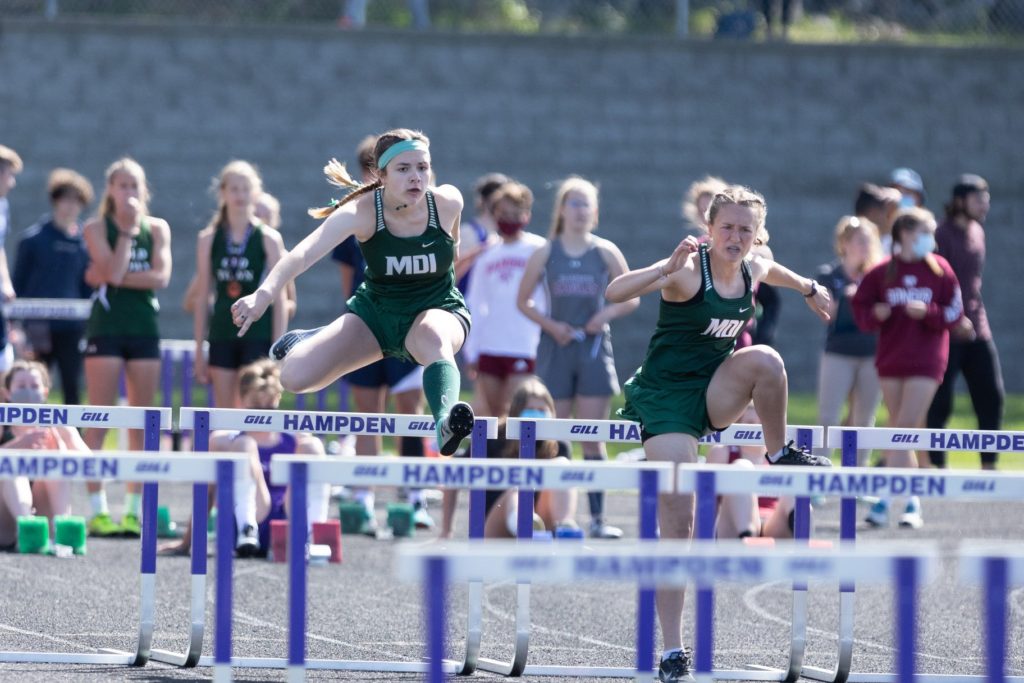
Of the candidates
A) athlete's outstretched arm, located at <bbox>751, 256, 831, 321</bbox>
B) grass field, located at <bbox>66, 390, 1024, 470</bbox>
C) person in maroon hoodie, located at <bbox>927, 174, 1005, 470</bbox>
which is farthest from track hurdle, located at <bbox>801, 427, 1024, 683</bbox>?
grass field, located at <bbox>66, 390, 1024, 470</bbox>

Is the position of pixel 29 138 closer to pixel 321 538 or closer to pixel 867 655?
pixel 321 538

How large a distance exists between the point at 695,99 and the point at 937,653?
12.5 m

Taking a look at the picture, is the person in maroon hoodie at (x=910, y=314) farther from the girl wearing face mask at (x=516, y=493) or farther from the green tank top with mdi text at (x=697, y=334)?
the green tank top with mdi text at (x=697, y=334)

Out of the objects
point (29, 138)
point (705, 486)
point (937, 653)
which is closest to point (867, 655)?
point (937, 653)

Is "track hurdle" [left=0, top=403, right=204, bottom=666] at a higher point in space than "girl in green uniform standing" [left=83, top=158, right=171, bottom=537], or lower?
lower

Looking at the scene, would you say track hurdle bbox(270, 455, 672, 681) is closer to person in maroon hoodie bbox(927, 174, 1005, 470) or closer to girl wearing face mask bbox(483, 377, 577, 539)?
girl wearing face mask bbox(483, 377, 577, 539)

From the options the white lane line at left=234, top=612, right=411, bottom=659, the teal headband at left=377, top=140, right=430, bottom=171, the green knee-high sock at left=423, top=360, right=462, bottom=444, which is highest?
the teal headband at left=377, top=140, right=430, bottom=171

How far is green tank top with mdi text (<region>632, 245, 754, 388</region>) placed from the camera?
6625 millimetres

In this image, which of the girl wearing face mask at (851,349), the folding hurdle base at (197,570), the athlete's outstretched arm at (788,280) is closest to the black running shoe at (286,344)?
the folding hurdle base at (197,570)

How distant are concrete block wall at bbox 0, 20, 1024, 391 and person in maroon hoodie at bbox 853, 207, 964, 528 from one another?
7953 millimetres

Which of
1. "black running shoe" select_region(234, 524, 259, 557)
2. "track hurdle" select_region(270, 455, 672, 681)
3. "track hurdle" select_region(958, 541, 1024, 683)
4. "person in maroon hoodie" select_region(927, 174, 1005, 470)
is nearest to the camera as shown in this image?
"track hurdle" select_region(958, 541, 1024, 683)

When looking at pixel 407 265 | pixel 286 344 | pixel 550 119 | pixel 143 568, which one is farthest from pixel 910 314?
pixel 550 119

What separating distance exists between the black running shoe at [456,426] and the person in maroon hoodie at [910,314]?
16.7ft

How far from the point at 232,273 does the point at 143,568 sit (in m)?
4.06
